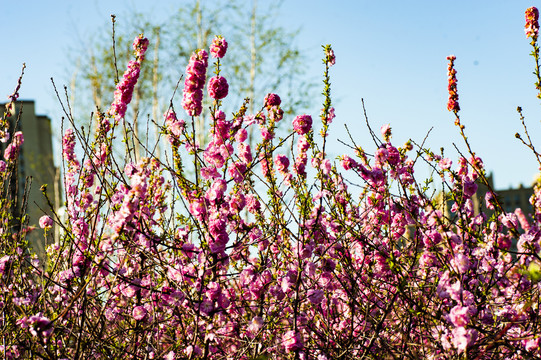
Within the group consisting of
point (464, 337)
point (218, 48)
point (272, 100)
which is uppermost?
point (218, 48)

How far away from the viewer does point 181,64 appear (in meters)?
13.5

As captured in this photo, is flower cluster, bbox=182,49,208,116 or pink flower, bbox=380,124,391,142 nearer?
flower cluster, bbox=182,49,208,116

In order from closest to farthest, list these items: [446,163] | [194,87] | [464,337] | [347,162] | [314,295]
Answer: [464,337], [194,87], [314,295], [347,162], [446,163]

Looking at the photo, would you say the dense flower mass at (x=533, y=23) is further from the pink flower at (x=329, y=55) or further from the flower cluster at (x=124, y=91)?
the flower cluster at (x=124, y=91)

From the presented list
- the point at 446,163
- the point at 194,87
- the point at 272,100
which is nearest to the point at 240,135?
the point at 272,100

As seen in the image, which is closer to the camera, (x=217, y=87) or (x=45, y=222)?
(x=217, y=87)

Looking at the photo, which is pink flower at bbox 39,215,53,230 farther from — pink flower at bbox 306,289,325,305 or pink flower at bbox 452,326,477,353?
pink flower at bbox 452,326,477,353

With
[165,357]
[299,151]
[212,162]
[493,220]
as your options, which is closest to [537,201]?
[493,220]

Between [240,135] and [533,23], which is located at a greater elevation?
[533,23]

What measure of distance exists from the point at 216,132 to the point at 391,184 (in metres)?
1.06

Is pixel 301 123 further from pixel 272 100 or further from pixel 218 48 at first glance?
pixel 218 48

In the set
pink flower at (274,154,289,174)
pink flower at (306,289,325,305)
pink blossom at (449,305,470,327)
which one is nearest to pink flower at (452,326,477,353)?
pink blossom at (449,305,470,327)

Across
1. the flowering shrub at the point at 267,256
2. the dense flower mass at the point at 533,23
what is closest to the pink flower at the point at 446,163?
the flowering shrub at the point at 267,256

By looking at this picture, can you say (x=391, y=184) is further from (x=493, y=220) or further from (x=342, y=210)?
(x=493, y=220)
